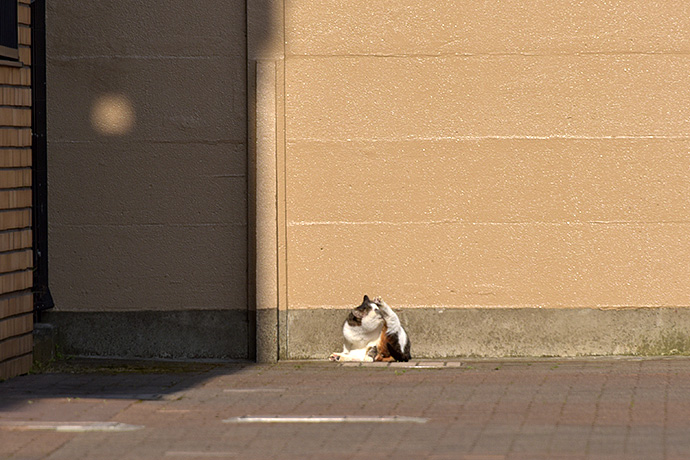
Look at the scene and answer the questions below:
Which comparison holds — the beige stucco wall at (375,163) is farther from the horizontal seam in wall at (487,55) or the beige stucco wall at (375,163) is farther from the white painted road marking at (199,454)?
the white painted road marking at (199,454)

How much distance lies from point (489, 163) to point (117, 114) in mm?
3595

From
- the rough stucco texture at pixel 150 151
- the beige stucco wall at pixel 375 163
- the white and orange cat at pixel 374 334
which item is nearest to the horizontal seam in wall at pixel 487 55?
the beige stucco wall at pixel 375 163

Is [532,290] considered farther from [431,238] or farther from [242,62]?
[242,62]

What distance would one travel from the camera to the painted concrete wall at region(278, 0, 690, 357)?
474 inches

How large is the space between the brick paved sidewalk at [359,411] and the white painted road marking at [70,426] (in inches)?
0.5

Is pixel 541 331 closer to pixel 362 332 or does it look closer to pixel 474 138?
pixel 362 332

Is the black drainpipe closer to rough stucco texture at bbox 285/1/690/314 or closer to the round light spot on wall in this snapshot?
the round light spot on wall

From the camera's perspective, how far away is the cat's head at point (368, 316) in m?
12.0

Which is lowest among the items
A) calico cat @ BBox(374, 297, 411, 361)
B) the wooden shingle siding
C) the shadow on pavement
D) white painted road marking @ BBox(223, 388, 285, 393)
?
white painted road marking @ BBox(223, 388, 285, 393)

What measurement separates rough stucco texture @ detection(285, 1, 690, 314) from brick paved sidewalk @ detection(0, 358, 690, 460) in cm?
84

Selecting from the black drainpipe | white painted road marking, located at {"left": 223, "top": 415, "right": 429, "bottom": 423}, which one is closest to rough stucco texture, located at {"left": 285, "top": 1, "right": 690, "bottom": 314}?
the black drainpipe

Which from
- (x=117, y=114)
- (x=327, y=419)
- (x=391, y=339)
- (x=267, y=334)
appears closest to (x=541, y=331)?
(x=391, y=339)

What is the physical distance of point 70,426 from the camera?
8570mm

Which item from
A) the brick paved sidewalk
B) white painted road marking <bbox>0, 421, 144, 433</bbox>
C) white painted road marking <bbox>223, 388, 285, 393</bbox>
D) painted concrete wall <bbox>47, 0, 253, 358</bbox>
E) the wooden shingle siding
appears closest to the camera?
the brick paved sidewalk
